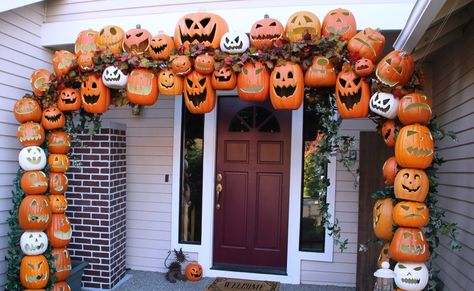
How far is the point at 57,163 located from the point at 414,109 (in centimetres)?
283

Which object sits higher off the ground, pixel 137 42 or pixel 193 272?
pixel 137 42

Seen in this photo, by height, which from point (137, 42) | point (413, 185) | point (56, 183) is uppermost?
point (137, 42)

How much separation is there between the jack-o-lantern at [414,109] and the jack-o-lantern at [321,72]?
50cm

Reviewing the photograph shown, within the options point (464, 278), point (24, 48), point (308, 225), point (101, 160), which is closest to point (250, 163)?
point (308, 225)

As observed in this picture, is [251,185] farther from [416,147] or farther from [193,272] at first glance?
[416,147]

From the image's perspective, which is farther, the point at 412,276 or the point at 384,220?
the point at 384,220

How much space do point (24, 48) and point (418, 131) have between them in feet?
11.4

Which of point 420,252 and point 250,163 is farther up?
point 250,163

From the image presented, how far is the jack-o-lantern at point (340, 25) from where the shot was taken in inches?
103

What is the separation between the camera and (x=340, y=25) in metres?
2.64

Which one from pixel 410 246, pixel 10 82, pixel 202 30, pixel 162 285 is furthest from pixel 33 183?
pixel 410 246

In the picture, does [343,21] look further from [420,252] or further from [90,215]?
[90,215]

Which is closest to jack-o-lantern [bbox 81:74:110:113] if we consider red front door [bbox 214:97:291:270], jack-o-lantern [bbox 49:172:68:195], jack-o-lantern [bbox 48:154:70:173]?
jack-o-lantern [bbox 48:154:70:173]

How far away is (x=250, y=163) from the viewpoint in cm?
421
